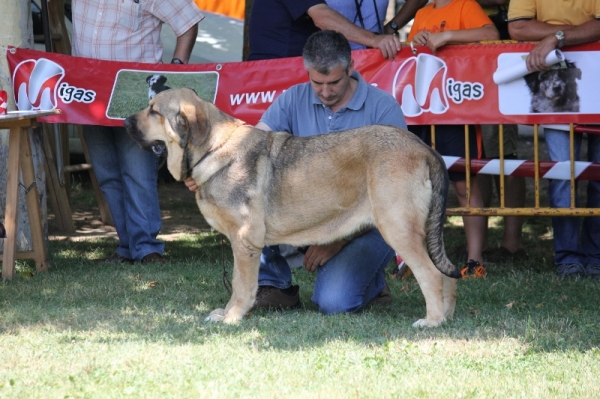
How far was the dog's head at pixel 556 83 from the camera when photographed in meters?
6.79

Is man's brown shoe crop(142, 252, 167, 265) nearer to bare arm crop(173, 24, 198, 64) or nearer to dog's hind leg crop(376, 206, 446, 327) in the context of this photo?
bare arm crop(173, 24, 198, 64)

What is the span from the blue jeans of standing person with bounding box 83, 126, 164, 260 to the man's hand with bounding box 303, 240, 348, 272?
7.31 feet

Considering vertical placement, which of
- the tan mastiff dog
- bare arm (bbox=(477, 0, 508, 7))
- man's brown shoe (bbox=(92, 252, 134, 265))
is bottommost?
man's brown shoe (bbox=(92, 252, 134, 265))

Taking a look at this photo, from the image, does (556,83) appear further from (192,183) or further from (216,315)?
(216,315)

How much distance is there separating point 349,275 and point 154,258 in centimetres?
254

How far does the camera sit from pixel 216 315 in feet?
17.9

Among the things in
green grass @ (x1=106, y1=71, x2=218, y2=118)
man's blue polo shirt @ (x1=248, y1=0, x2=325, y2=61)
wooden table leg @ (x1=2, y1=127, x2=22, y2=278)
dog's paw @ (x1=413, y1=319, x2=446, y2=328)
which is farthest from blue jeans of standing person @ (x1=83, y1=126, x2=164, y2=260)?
dog's paw @ (x1=413, y1=319, x2=446, y2=328)

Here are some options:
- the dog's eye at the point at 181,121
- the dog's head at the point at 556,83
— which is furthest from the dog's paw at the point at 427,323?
the dog's head at the point at 556,83

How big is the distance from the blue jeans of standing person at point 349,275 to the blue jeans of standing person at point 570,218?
2.00 meters

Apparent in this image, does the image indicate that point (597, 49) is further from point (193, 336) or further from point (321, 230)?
point (193, 336)

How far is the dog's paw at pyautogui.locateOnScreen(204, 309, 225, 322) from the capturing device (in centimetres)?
543

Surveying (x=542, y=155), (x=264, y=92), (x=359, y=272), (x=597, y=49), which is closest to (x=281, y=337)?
(x=359, y=272)

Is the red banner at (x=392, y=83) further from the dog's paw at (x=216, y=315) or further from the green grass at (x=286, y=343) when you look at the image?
the dog's paw at (x=216, y=315)

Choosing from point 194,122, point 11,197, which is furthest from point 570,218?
point 11,197
